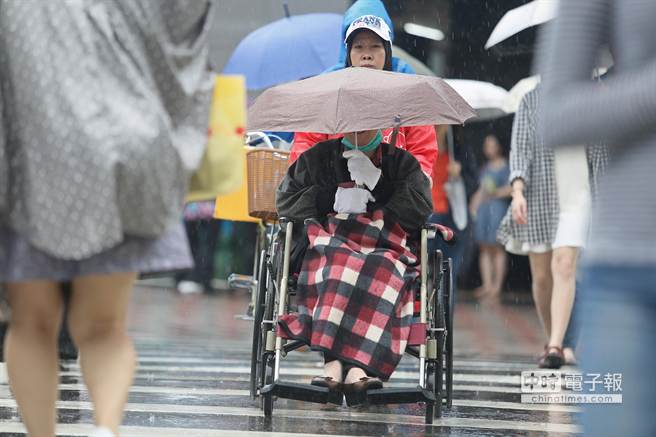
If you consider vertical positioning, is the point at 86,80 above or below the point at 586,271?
above

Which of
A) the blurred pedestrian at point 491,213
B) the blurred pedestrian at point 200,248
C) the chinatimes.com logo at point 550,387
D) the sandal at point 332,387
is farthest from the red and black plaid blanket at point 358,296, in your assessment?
the blurred pedestrian at point 200,248

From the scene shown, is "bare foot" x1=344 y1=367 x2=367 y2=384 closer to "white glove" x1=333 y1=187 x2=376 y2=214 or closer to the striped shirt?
"white glove" x1=333 y1=187 x2=376 y2=214

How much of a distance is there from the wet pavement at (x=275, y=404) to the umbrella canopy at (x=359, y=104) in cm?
129

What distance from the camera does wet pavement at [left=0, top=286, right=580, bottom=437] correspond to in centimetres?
543

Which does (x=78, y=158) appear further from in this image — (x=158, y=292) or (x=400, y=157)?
(x=158, y=292)

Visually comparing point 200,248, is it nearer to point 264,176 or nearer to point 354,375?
point 264,176

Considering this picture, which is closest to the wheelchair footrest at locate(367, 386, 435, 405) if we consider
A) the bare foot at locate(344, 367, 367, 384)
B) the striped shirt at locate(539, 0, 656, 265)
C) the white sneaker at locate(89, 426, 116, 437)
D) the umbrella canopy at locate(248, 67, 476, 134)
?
the bare foot at locate(344, 367, 367, 384)

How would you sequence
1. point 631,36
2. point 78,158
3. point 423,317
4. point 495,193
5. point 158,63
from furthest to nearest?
point 495,193
point 423,317
point 158,63
point 78,158
point 631,36

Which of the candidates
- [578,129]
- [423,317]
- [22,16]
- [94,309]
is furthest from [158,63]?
[423,317]

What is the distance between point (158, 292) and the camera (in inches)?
751

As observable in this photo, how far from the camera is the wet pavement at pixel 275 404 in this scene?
543 cm

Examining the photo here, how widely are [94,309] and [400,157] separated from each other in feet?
9.43

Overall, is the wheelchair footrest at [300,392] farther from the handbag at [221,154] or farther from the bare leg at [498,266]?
the bare leg at [498,266]

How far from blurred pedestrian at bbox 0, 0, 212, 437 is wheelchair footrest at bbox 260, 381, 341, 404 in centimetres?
200
